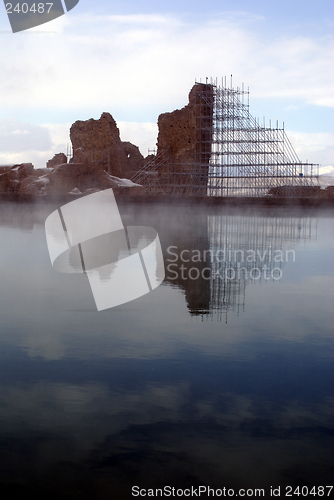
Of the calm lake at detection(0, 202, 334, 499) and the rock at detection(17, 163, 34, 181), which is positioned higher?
the rock at detection(17, 163, 34, 181)

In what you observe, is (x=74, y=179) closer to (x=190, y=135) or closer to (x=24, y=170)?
(x=24, y=170)

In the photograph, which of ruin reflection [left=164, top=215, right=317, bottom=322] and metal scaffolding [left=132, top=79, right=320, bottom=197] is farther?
metal scaffolding [left=132, top=79, right=320, bottom=197]

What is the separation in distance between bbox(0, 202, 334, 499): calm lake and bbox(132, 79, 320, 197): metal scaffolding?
1009 inches

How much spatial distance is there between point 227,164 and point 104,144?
33.7 ft

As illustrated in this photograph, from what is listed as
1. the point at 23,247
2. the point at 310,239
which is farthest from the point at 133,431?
the point at 310,239

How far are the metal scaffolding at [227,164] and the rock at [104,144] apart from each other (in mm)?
3252

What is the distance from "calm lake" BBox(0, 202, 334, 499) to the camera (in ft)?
7.64

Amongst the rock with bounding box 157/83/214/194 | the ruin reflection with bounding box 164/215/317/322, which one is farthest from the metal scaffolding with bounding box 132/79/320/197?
the ruin reflection with bounding box 164/215/317/322

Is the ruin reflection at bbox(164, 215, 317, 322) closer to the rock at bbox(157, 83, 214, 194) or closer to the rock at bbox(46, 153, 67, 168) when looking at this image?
the rock at bbox(157, 83, 214, 194)

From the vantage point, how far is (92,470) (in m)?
2.34

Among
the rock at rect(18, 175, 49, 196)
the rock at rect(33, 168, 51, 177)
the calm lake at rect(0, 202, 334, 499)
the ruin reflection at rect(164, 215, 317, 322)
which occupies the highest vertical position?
the rock at rect(33, 168, 51, 177)

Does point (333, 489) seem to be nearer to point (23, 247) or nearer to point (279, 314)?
point (279, 314)

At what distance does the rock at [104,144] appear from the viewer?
3844 cm

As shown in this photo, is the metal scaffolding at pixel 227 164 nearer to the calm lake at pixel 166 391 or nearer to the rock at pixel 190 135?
the rock at pixel 190 135
